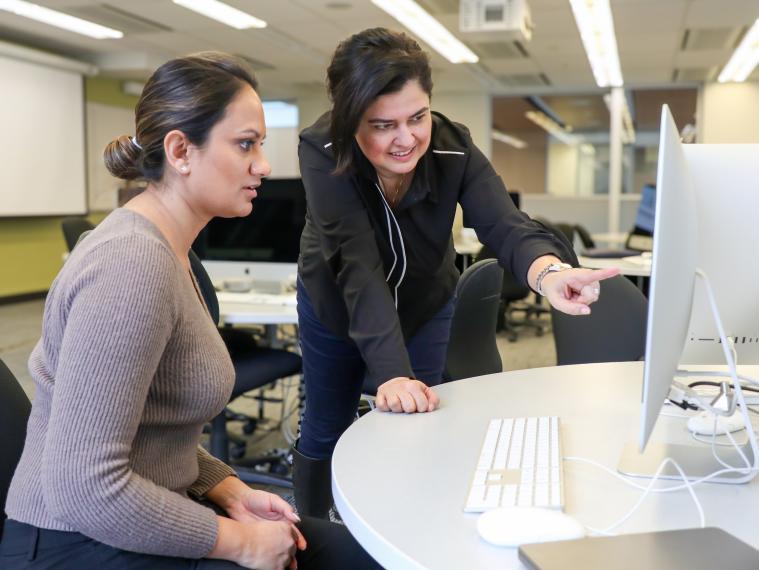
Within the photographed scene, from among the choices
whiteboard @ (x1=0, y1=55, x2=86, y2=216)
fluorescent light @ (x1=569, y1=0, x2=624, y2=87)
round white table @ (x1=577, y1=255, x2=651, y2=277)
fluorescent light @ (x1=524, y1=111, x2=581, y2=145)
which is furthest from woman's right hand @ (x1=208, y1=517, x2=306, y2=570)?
fluorescent light @ (x1=524, y1=111, x2=581, y2=145)

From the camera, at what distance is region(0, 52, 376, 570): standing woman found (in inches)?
34.3

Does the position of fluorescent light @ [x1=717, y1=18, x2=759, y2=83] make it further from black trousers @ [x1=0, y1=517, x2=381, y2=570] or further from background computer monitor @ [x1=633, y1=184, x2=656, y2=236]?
black trousers @ [x1=0, y1=517, x2=381, y2=570]

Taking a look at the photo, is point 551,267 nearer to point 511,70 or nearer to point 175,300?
point 175,300

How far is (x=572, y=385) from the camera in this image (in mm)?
1417

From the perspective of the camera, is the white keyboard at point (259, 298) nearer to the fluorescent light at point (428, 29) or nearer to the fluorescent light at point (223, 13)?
the fluorescent light at point (428, 29)

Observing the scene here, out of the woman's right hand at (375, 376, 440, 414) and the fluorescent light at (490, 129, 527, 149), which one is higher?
the fluorescent light at (490, 129, 527, 149)


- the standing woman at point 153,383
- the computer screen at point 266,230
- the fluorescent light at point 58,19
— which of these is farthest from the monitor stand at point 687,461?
the fluorescent light at point 58,19

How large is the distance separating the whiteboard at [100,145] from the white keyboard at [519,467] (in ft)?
28.5

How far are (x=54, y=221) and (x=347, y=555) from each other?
338 inches

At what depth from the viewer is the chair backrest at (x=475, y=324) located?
231 centimetres

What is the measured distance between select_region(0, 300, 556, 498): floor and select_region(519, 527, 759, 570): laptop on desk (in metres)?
1.29

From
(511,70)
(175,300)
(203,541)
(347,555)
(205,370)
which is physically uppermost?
(511,70)

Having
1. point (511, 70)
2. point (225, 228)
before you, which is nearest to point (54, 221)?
point (511, 70)

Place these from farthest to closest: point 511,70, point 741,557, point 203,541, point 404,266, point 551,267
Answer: point 511,70
point 404,266
point 551,267
point 203,541
point 741,557
